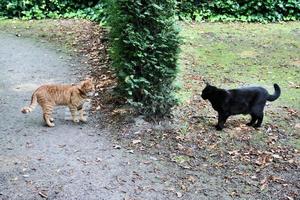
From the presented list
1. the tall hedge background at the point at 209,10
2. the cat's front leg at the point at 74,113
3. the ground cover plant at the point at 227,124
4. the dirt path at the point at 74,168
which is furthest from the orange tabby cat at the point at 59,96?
the tall hedge background at the point at 209,10

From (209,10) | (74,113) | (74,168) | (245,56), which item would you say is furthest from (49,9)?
(74,168)

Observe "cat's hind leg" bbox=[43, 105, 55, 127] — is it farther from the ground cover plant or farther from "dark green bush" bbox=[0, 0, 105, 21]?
"dark green bush" bbox=[0, 0, 105, 21]

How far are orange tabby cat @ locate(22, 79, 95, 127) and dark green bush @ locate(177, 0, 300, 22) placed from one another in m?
7.68

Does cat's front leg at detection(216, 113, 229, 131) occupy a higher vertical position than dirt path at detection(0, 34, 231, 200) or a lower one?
higher

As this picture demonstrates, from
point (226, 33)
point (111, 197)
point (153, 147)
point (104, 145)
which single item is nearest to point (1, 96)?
point (104, 145)

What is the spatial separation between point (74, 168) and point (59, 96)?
131cm

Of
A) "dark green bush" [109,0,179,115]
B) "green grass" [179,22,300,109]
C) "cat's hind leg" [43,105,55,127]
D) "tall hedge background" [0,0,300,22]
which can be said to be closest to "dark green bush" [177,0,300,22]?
Answer: "tall hedge background" [0,0,300,22]

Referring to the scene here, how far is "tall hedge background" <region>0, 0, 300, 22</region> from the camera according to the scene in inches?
547

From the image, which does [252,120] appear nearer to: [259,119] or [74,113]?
[259,119]

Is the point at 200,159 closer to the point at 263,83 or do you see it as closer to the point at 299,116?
the point at 299,116

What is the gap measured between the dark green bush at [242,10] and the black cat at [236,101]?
741cm

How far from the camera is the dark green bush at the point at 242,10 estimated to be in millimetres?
13898

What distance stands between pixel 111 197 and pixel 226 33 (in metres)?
8.21

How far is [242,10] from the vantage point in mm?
14031
